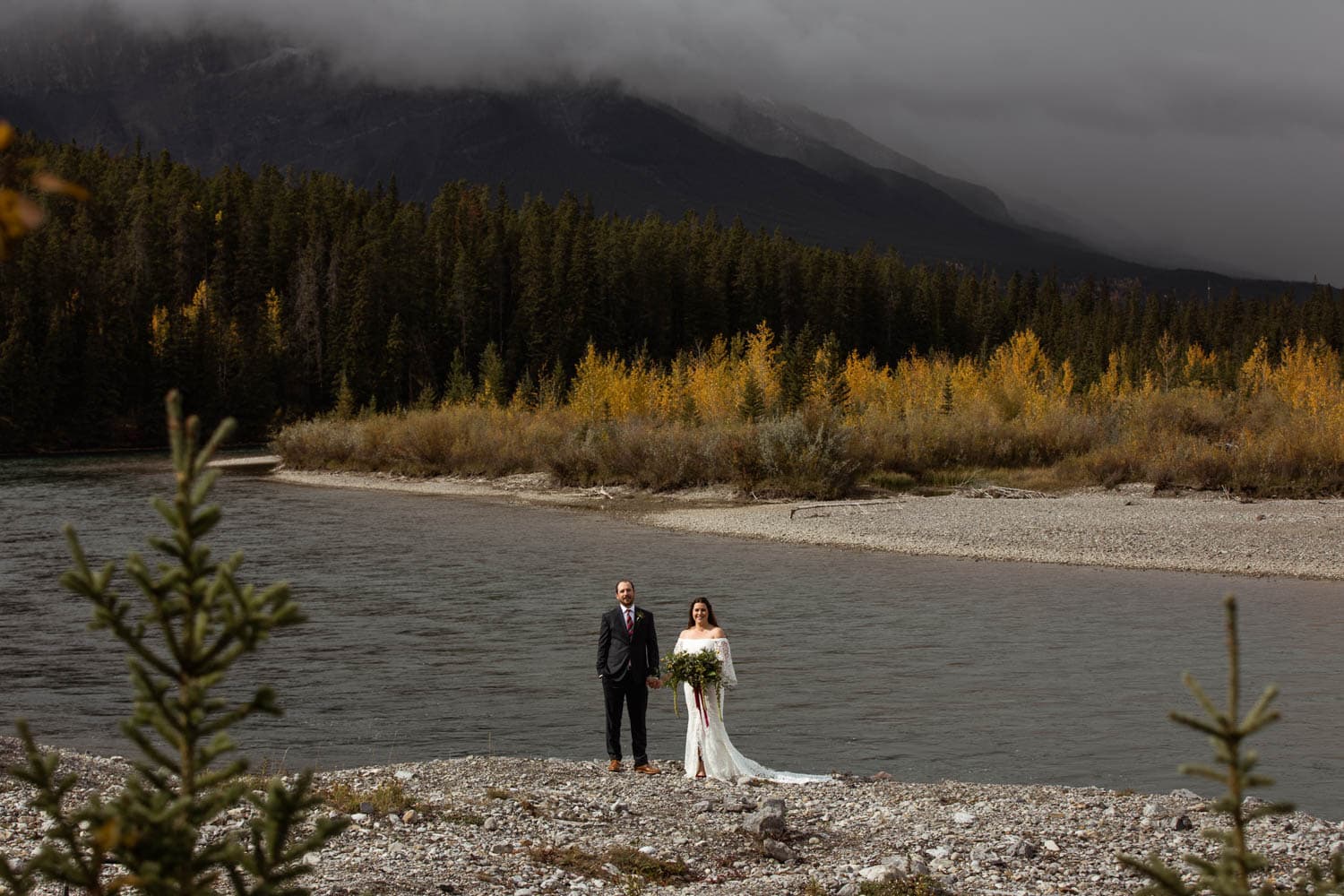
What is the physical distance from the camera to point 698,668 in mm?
13125

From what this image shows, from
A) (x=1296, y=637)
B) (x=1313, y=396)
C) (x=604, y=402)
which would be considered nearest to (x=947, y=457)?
(x=1313, y=396)

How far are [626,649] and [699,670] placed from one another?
2.85 ft

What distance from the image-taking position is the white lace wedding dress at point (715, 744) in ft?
43.1

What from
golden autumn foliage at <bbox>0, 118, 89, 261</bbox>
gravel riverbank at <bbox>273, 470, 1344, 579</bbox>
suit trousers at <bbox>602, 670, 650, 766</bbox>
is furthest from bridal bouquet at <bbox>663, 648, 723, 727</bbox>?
gravel riverbank at <bbox>273, 470, 1344, 579</bbox>

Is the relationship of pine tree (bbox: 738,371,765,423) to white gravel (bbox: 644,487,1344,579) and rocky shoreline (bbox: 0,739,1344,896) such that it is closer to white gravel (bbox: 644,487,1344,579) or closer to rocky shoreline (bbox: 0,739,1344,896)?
white gravel (bbox: 644,487,1344,579)

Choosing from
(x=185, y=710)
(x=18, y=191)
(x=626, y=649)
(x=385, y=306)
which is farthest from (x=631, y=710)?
Answer: (x=385, y=306)

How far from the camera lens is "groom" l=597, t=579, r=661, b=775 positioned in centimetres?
1348

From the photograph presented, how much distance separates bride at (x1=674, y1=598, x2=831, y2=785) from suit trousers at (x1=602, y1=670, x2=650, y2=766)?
518 millimetres

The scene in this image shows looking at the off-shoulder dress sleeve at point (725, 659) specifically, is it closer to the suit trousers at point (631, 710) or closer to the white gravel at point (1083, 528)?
the suit trousers at point (631, 710)

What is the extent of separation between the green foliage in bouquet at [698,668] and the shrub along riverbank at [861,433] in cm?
3378

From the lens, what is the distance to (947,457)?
52.3 metres

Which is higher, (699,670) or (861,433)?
(861,433)

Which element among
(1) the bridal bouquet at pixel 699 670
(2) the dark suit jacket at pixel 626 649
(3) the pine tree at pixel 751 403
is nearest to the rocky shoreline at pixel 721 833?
(1) the bridal bouquet at pixel 699 670

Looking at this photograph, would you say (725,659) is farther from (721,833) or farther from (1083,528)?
(1083,528)
